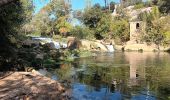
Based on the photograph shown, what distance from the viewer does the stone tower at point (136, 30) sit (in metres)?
68.2

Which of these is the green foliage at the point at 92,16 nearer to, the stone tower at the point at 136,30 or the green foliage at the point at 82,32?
the green foliage at the point at 82,32

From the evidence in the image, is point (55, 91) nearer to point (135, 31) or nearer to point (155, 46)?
point (155, 46)

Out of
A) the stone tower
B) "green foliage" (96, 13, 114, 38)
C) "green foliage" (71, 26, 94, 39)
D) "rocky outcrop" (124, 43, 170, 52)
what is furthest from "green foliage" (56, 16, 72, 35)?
"rocky outcrop" (124, 43, 170, 52)

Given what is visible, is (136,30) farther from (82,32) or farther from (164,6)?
(82,32)

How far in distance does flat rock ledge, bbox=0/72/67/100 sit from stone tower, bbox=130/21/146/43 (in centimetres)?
5122

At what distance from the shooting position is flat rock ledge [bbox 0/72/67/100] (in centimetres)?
1389

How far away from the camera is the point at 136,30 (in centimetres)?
6944

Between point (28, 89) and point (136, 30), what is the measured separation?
185 ft

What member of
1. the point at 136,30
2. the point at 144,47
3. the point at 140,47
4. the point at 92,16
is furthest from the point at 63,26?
the point at 144,47

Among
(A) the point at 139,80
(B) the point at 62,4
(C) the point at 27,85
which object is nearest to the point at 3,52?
(C) the point at 27,85

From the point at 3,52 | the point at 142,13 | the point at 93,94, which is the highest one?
the point at 142,13

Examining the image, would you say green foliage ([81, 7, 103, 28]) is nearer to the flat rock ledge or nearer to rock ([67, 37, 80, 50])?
rock ([67, 37, 80, 50])

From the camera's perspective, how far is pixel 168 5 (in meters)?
74.1

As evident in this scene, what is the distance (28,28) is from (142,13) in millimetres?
25486
